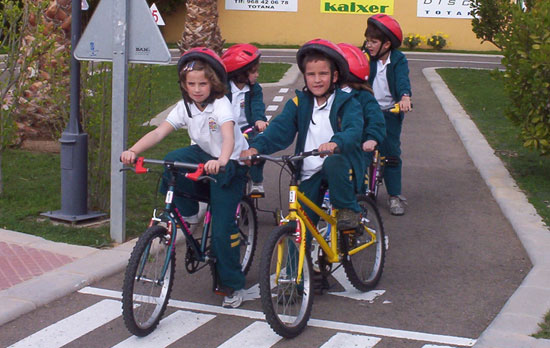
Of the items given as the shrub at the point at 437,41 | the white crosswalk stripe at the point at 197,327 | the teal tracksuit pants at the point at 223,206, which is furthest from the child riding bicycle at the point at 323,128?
the shrub at the point at 437,41

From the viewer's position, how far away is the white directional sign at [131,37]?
270 inches

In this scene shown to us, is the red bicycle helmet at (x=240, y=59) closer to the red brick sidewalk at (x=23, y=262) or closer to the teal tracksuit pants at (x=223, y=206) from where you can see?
the teal tracksuit pants at (x=223, y=206)

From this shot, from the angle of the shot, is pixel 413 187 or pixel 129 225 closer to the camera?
pixel 129 225

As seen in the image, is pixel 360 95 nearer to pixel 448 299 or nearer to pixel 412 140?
pixel 448 299

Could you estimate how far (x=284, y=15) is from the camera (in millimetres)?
35031

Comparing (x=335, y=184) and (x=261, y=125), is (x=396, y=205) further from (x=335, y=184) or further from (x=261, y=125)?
(x=335, y=184)

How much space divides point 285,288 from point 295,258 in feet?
0.64

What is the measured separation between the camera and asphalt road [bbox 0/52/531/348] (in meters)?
5.21

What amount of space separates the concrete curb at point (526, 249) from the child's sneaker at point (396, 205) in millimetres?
1019

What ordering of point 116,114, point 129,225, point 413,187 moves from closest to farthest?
point 116,114
point 129,225
point 413,187

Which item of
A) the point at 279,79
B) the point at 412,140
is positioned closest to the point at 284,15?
the point at 279,79

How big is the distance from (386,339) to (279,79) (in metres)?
15.4

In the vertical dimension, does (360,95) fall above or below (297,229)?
above

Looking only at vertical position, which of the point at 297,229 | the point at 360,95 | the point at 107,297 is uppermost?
the point at 360,95
